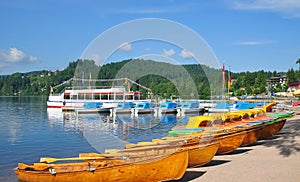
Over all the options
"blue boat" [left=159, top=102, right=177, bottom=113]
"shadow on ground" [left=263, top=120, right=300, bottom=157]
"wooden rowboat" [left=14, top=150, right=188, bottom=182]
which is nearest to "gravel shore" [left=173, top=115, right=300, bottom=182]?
"shadow on ground" [left=263, top=120, right=300, bottom=157]

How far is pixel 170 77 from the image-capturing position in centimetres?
3538

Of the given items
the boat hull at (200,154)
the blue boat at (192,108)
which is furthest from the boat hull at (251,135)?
the blue boat at (192,108)

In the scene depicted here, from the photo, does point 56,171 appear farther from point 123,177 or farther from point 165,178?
point 165,178

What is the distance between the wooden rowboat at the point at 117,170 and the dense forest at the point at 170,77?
421 inches

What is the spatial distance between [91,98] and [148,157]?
53440 mm

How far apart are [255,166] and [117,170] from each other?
206 inches

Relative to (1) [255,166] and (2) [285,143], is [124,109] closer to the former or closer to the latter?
(2) [285,143]

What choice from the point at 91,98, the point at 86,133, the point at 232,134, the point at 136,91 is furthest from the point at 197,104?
the point at 232,134

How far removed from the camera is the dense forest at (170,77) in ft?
92.1

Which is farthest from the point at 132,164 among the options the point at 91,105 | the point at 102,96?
the point at 102,96

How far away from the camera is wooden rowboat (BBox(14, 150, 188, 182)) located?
9.63m

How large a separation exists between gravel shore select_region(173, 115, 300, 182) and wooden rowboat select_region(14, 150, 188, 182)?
3.81ft

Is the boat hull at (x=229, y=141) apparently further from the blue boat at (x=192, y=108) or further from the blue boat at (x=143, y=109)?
the blue boat at (x=192, y=108)

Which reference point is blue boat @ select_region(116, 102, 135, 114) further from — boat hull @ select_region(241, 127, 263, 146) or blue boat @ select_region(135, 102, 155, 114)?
boat hull @ select_region(241, 127, 263, 146)
